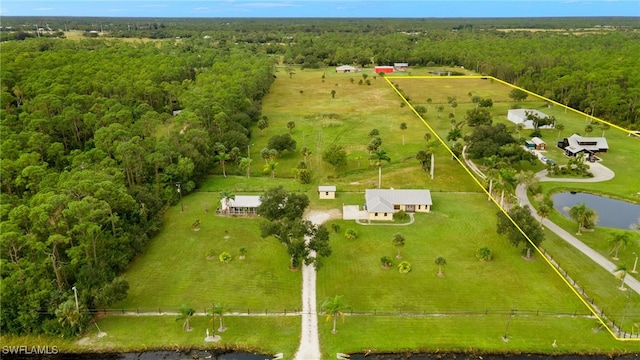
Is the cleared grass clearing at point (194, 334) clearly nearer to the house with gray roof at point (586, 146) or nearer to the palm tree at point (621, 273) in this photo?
the palm tree at point (621, 273)

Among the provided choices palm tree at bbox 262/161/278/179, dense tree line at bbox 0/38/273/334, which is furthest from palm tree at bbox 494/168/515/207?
dense tree line at bbox 0/38/273/334

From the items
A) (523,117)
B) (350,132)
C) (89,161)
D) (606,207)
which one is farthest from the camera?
(523,117)

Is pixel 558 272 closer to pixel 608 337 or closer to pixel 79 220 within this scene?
pixel 608 337

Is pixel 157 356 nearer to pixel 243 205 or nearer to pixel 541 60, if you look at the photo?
pixel 243 205

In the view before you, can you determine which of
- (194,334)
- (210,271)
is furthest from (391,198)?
(194,334)

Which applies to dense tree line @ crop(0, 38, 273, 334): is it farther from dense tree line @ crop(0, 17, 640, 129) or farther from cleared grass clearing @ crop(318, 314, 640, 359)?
dense tree line @ crop(0, 17, 640, 129)
